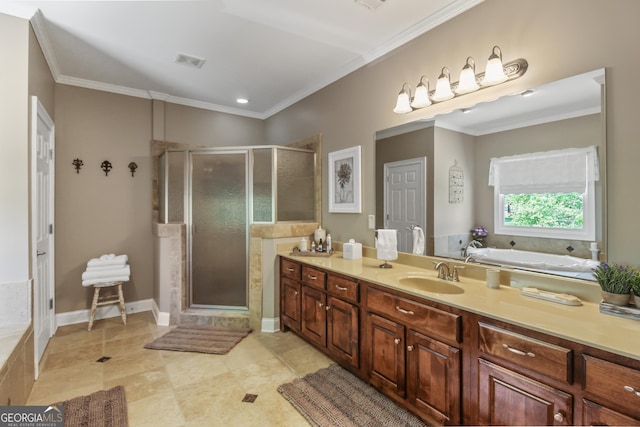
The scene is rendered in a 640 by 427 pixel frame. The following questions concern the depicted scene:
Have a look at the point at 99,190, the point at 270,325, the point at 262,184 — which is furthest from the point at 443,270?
the point at 99,190

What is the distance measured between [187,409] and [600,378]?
217cm

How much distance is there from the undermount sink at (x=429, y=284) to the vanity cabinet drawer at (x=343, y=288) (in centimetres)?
35

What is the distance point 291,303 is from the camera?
301 cm

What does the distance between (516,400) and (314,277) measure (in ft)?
5.35

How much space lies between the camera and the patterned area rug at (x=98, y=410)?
72.7 inches

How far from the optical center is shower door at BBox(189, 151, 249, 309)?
3.49 metres

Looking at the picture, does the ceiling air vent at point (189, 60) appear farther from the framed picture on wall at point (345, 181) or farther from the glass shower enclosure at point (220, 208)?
the framed picture on wall at point (345, 181)

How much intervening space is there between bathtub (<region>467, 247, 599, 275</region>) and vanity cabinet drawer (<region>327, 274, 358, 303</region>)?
2.75ft

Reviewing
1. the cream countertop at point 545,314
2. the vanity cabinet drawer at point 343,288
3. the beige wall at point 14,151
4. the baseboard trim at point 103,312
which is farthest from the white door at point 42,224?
the cream countertop at point 545,314

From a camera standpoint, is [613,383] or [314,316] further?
[314,316]

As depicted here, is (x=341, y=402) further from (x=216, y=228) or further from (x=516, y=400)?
(x=216, y=228)

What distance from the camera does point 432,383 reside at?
66.0 inches

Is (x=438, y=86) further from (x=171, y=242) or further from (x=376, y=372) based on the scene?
(x=171, y=242)

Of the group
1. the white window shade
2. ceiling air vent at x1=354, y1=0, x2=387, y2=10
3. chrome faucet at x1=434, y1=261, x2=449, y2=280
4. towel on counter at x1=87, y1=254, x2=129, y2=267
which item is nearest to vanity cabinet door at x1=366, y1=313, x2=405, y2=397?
chrome faucet at x1=434, y1=261, x2=449, y2=280
